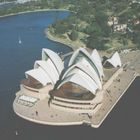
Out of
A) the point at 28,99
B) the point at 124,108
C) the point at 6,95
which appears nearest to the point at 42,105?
the point at 28,99

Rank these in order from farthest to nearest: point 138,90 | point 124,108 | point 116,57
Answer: point 116,57 < point 138,90 < point 124,108

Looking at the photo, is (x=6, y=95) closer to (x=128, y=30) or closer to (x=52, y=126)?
(x=52, y=126)

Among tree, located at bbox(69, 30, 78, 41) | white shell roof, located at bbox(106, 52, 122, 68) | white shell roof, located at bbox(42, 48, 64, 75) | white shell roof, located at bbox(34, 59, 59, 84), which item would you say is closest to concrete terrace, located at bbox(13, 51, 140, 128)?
white shell roof, located at bbox(106, 52, 122, 68)

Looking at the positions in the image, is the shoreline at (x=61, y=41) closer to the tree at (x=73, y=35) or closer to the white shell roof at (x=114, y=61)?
the tree at (x=73, y=35)

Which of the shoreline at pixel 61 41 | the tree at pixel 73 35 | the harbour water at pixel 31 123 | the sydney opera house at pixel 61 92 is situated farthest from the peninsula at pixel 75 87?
the tree at pixel 73 35

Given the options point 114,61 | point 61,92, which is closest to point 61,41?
point 114,61

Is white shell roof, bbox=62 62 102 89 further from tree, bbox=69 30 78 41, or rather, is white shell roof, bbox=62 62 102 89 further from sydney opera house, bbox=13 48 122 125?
tree, bbox=69 30 78 41
